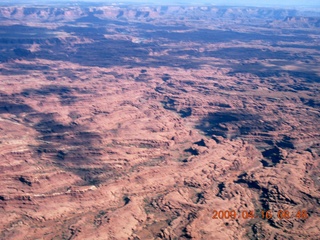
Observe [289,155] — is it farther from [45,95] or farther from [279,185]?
[45,95]

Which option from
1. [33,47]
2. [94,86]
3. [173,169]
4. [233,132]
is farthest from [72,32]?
[173,169]
